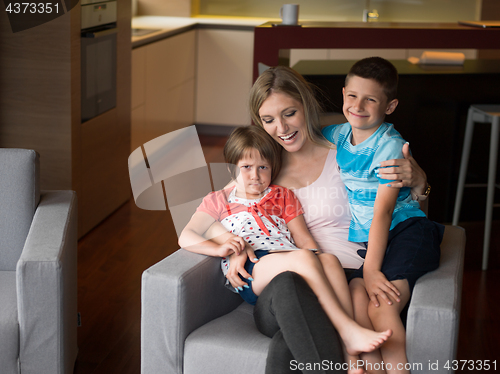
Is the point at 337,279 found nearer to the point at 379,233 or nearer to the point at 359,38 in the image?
the point at 379,233

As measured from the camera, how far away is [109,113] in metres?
3.35

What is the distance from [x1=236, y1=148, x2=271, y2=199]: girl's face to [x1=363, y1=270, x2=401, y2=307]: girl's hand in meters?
0.39

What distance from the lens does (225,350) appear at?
4.73ft

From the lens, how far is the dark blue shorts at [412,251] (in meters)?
1.51

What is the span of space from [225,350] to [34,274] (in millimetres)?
573

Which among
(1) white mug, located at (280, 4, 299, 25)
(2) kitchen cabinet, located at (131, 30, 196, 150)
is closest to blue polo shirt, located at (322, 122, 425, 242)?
(1) white mug, located at (280, 4, 299, 25)

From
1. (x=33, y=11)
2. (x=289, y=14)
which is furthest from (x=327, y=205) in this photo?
(x=33, y=11)

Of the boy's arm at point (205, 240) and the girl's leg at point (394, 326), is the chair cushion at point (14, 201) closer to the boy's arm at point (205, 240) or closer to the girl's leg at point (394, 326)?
the boy's arm at point (205, 240)

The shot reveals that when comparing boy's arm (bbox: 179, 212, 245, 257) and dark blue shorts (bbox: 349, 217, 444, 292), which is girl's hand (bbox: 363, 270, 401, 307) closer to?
dark blue shorts (bbox: 349, 217, 444, 292)

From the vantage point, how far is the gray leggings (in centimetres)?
129

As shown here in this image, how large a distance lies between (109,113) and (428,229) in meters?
2.24

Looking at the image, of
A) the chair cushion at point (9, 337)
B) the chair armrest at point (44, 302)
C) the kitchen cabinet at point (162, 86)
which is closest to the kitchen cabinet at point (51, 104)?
the kitchen cabinet at point (162, 86)

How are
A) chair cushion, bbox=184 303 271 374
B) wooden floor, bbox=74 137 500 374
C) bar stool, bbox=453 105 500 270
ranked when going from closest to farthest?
chair cushion, bbox=184 303 271 374 < wooden floor, bbox=74 137 500 374 < bar stool, bbox=453 105 500 270

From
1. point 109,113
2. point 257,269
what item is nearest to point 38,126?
point 109,113
